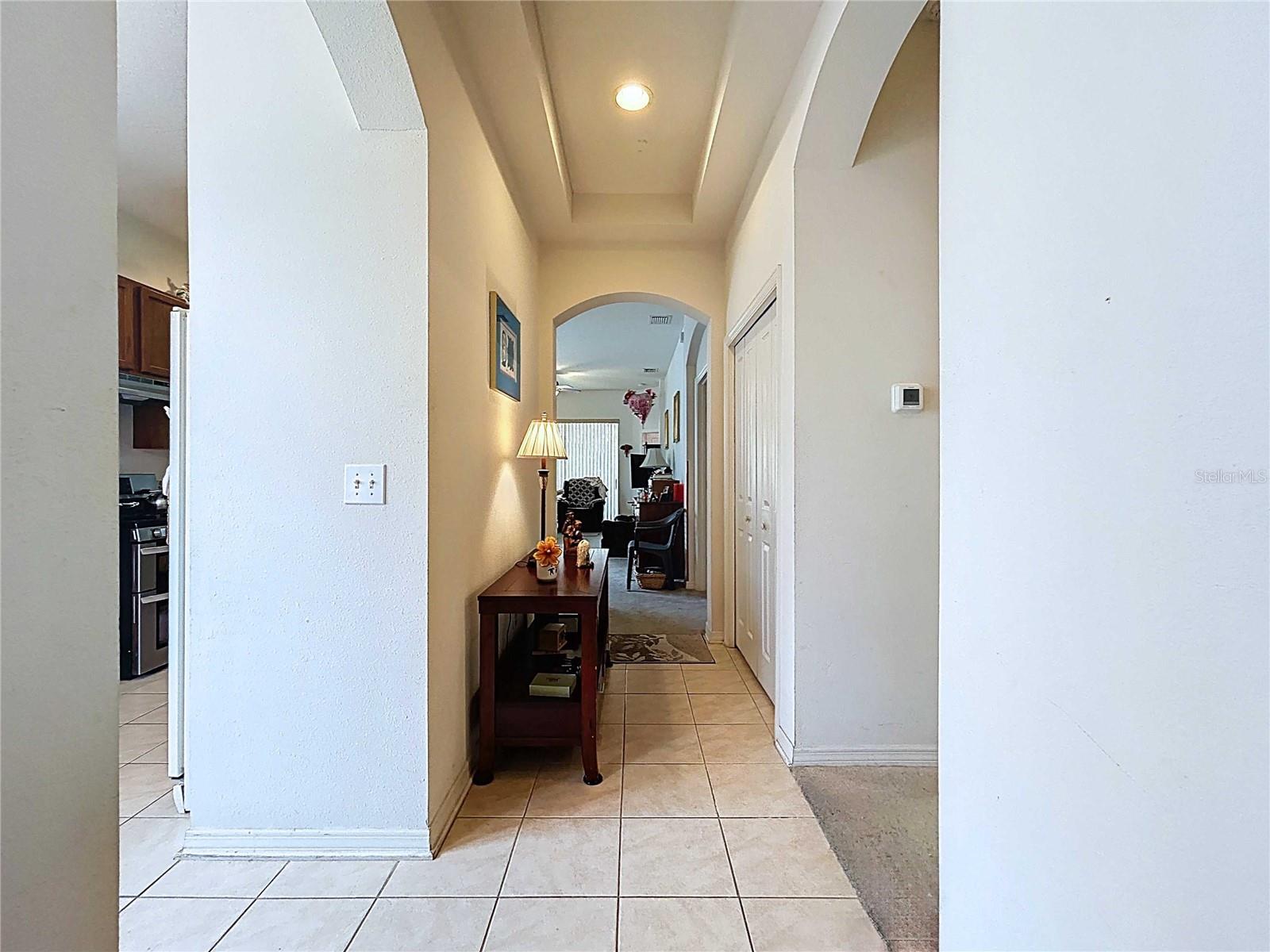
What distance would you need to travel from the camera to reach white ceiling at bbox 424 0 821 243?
2123 mm

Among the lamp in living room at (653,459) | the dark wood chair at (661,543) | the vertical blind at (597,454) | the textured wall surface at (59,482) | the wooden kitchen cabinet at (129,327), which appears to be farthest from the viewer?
the vertical blind at (597,454)

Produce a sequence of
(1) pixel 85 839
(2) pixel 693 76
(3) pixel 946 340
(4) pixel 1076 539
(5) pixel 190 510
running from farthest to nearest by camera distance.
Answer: (2) pixel 693 76
(5) pixel 190 510
(3) pixel 946 340
(4) pixel 1076 539
(1) pixel 85 839

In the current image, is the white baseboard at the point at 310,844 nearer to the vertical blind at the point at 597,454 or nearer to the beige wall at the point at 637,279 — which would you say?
the beige wall at the point at 637,279

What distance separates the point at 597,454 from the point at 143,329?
884 cm

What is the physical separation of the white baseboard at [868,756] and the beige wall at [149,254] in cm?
498

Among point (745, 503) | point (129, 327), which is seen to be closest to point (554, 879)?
point (745, 503)

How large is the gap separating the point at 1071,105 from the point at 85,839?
4.78 feet

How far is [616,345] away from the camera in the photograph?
791 centimetres

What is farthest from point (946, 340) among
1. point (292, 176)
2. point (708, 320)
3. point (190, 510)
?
point (708, 320)

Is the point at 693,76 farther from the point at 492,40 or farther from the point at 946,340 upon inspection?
the point at 946,340

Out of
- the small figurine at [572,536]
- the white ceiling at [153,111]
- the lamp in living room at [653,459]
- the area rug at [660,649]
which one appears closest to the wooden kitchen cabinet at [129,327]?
the white ceiling at [153,111]

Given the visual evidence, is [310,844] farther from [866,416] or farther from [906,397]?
[906,397]

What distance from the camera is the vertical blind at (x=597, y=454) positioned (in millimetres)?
12125

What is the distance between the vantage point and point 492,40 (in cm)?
214
